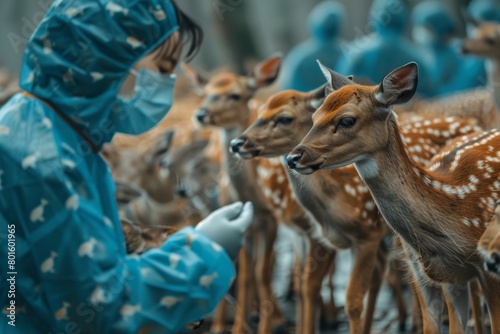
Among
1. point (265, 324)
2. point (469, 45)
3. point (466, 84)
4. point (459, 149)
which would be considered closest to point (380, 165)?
point (459, 149)

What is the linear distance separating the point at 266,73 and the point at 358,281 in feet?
7.27

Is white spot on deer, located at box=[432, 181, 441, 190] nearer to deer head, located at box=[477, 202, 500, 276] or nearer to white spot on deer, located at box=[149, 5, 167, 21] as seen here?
deer head, located at box=[477, 202, 500, 276]

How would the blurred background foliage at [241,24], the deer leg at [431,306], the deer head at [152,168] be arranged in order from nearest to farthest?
the deer leg at [431,306]
the deer head at [152,168]
the blurred background foliage at [241,24]

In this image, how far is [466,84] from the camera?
11.7 meters

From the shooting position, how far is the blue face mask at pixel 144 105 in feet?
12.6

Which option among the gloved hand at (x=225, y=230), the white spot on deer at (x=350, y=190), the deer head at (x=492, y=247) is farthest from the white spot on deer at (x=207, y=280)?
the white spot on deer at (x=350, y=190)

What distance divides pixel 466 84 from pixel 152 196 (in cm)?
516

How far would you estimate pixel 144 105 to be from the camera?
4016 mm

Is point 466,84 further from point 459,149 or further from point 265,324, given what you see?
point 459,149

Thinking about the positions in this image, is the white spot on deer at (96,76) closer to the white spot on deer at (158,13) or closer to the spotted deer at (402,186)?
the white spot on deer at (158,13)

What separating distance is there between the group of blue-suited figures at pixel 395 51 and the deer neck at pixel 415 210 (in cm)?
512

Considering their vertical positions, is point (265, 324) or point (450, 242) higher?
point (450, 242)

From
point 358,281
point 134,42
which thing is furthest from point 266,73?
point 134,42

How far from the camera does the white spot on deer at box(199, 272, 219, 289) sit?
338 cm
